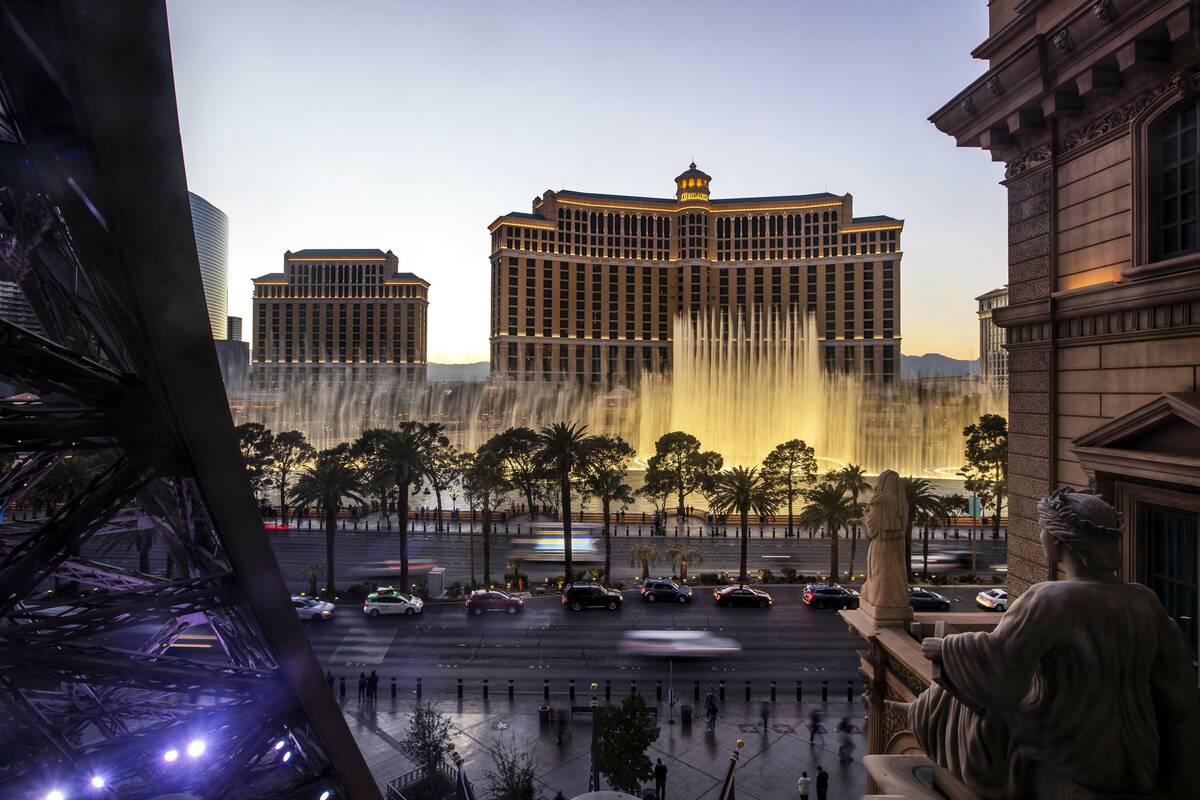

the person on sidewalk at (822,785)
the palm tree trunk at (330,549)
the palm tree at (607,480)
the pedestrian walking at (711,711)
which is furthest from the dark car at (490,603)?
the person on sidewalk at (822,785)

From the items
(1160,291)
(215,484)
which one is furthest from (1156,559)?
(215,484)

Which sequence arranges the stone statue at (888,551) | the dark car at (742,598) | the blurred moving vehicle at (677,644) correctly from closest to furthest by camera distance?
the stone statue at (888,551), the blurred moving vehicle at (677,644), the dark car at (742,598)

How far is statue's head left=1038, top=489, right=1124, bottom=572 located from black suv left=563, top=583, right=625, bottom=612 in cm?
2716

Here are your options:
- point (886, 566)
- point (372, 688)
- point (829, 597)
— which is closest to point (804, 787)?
point (886, 566)

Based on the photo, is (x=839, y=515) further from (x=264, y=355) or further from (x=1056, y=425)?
(x=264, y=355)

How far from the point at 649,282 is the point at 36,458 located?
408 ft

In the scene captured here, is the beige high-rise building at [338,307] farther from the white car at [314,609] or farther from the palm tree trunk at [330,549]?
the white car at [314,609]

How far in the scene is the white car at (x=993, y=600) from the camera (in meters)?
27.9

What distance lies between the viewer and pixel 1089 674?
3.51 m

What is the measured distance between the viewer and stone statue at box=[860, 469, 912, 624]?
11289 mm

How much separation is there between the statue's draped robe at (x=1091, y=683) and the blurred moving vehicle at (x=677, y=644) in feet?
71.8

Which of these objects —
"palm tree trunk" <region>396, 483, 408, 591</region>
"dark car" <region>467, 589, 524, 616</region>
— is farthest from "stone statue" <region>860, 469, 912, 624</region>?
"palm tree trunk" <region>396, 483, 408, 591</region>

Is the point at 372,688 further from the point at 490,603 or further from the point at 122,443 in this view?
the point at 122,443

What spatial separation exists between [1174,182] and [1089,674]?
27.2ft
